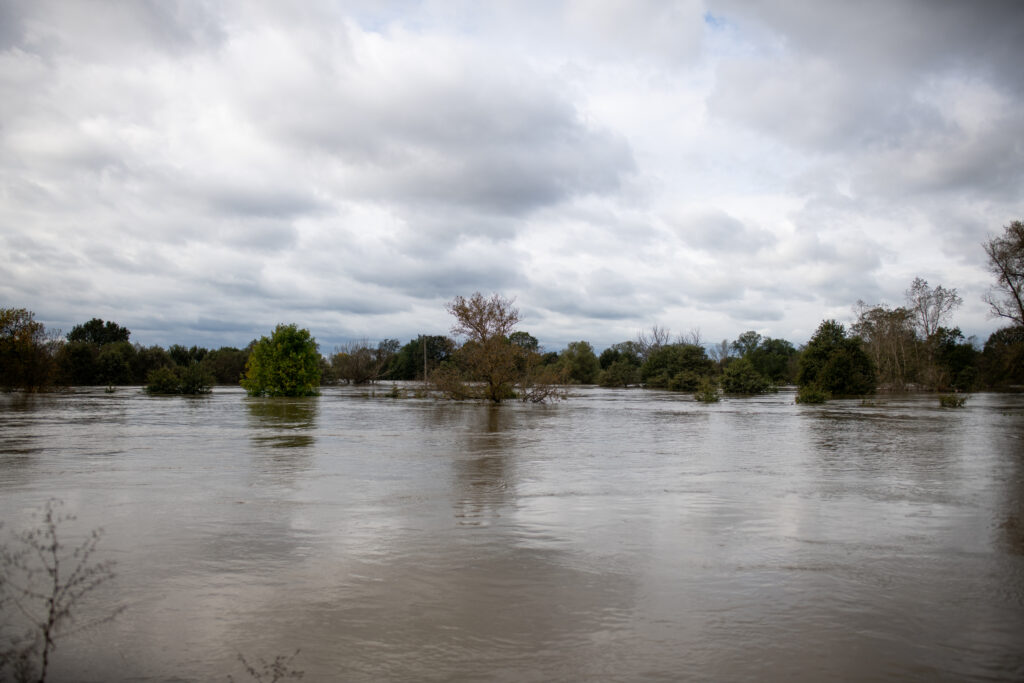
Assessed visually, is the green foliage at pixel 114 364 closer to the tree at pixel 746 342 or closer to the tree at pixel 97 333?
the tree at pixel 97 333

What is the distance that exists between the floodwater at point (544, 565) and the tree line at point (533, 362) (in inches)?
773

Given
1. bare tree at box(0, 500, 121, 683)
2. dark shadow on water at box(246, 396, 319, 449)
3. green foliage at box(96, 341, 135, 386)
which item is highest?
green foliage at box(96, 341, 135, 386)

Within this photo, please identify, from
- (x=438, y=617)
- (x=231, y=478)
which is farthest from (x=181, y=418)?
(x=438, y=617)

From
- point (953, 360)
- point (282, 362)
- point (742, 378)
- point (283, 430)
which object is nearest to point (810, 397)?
point (742, 378)

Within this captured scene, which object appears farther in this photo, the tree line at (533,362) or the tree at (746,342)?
the tree at (746,342)

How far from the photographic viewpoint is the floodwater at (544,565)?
3.44 meters

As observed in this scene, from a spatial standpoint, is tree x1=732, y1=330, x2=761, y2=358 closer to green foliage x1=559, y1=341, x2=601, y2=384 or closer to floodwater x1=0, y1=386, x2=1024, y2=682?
green foliage x1=559, y1=341, x2=601, y2=384

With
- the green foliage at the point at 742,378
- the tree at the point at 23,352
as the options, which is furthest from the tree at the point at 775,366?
the tree at the point at 23,352

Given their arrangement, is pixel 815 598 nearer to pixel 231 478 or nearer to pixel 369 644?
pixel 369 644

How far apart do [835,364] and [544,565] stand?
42.5 metres

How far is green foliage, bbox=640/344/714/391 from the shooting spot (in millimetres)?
57438

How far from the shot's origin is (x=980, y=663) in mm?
3340

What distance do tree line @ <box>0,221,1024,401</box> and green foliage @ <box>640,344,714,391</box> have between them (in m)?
0.14

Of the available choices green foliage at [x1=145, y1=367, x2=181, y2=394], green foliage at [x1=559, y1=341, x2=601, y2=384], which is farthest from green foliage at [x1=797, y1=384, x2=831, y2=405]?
green foliage at [x1=559, y1=341, x2=601, y2=384]
